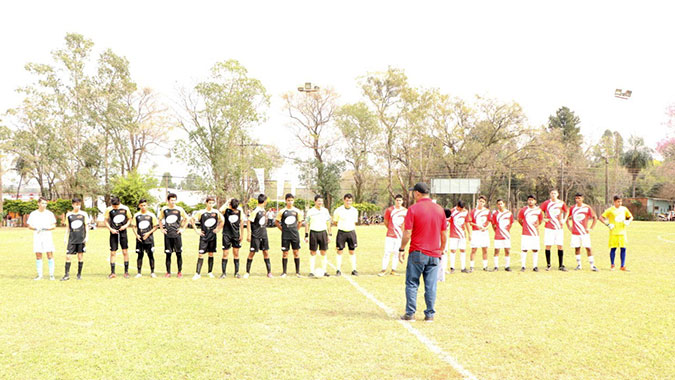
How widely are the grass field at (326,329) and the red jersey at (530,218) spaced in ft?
5.69

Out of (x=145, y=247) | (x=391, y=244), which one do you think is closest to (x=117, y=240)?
(x=145, y=247)

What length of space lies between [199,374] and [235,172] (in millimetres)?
40136

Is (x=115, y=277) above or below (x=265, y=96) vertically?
below

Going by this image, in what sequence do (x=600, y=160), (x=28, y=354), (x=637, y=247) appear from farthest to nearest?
(x=600, y=160)
(x=637, y=247)
(x=28, y=354)

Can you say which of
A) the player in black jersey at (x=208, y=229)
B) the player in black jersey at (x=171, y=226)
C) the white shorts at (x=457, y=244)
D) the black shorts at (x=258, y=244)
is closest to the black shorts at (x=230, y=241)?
the player in black jersey at (x=208, y=229)

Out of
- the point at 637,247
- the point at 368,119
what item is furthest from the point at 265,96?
the point at 637,247

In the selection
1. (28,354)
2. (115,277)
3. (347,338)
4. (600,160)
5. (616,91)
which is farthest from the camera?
(600,160)

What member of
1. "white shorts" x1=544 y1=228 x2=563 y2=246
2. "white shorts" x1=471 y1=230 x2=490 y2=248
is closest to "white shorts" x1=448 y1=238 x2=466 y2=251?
"white shorts" x1=471 y1=230 x2=490 y2=248

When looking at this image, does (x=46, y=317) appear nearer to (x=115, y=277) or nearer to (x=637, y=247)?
(x=115, y=277)

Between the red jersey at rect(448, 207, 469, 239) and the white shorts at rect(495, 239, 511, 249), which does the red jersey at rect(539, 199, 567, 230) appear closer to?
the white shorts at rect(495, 239, 511, 249)

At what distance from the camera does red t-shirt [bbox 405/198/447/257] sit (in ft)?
22.5

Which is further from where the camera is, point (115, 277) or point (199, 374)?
point (115, 277)

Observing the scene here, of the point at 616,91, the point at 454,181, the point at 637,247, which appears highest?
the point at 616,91

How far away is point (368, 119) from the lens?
5222 cm
